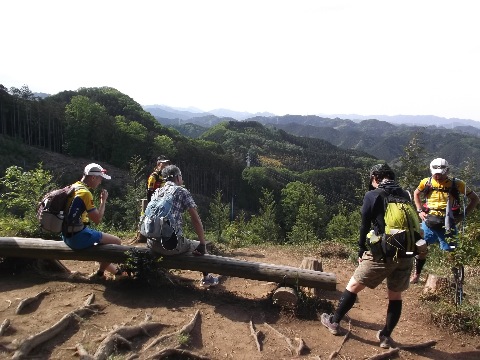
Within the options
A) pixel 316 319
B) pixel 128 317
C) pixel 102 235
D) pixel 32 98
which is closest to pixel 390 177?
pixel 316 319

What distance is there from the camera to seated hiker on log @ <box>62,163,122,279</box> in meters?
5.64

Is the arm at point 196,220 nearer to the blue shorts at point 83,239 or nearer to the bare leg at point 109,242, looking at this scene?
the bare leg at point 109,242

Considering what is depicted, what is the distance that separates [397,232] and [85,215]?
15.0ft

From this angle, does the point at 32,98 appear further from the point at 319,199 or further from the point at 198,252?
the point at 198,252

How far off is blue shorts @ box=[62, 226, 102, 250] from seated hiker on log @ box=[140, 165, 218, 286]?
36.1 inches

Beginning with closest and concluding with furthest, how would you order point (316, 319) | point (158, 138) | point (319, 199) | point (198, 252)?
point (316, 319)
point (198, 252)
point (319, 199)
point (158, 138)

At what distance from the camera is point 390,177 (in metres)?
4.87

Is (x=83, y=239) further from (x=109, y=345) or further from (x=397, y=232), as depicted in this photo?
(x=397, y=232)

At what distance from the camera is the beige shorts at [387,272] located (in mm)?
4625

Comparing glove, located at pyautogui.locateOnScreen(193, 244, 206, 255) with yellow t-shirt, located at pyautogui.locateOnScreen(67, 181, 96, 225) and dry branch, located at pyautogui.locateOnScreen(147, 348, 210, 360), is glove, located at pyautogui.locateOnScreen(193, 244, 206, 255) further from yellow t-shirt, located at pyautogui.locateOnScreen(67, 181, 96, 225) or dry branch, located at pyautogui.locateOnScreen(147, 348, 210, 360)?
dry branch, located at pyautogui.locateOnScreen(147, 348, 210, 360)

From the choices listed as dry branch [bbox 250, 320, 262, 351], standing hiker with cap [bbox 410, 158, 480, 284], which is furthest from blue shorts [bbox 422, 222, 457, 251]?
dry branch [bbox 250, 320, 262, 351]

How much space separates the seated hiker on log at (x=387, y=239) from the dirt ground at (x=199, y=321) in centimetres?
68

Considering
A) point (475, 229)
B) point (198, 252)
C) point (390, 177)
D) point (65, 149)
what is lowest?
point (65, 149)

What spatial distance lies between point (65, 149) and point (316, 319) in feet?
237
